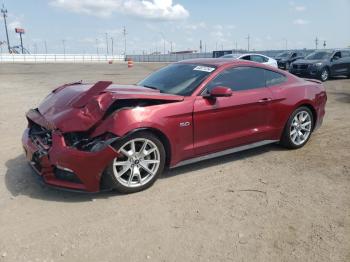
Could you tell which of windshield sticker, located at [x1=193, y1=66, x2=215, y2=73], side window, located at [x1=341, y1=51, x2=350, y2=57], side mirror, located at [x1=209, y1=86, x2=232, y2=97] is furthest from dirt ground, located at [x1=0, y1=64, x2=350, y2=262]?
side window, located at [x1=341, y1=51, x2=350, y2=57]

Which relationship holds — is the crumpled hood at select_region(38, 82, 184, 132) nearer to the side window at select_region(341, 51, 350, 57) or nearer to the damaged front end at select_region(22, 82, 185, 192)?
the damaged front end at select_region(22, 82, 185, 192)

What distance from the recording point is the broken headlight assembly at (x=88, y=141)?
162 inches

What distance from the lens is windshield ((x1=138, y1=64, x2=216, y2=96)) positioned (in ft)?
16.8

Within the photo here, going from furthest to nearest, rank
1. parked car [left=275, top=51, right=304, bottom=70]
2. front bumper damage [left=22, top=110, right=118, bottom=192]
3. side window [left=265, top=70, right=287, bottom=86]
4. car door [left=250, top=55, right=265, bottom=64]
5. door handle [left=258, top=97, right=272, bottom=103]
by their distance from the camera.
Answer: parked car [left=275, top=51, right=304, bottom=70]
car door [left=250, top=55, right=265, bottom=64]
side window [left=265, top=70, right=287, bottom=86]
door handle [left=258, top=97, right=272, bottom=103]
front bumper damage [left=22, top=110, right=118, bottom=192]

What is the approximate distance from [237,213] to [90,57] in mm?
75551

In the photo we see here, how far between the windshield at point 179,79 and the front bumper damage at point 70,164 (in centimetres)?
150

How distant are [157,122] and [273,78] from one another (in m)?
2.49

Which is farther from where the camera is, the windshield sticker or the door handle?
the door handle

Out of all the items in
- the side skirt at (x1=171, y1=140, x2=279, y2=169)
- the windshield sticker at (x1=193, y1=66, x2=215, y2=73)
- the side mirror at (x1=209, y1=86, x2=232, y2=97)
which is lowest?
the side skirt at (x1=171, y1=140, x2=279, y2=169)

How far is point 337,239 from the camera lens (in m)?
3.44

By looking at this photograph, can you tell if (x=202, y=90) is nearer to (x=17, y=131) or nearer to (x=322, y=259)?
(x=322, y=259)

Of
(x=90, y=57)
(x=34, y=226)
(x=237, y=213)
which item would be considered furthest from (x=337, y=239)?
(x=90, y=57)

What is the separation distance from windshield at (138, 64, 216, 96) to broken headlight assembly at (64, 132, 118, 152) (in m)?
1.30

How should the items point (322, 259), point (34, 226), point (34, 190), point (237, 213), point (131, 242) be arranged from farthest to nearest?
point (34, 190), point (237, 213), point (34, 226), point (131, 242), point (322, 259)
